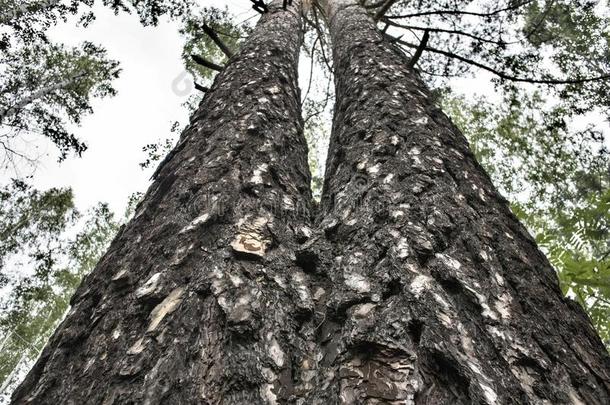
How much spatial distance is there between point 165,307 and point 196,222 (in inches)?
14.8

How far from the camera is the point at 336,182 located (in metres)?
1.82

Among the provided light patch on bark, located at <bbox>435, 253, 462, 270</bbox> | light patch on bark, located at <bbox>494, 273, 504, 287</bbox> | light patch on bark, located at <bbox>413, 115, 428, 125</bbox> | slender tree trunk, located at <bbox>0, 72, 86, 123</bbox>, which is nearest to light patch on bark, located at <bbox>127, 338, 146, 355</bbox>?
light patch on bark, located at <bbox>435, 253, 462, 270</bbox>

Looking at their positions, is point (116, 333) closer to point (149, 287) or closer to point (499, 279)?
point (149, 287)

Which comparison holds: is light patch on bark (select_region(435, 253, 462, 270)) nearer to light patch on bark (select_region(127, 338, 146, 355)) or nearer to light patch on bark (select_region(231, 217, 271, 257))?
light patch on bark (select_region(231, 217, 271, 257))

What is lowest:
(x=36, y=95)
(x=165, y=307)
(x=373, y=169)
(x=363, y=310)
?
(x=165, y=307)

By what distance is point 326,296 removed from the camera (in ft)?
4.02

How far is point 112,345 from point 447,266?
3.18 feet

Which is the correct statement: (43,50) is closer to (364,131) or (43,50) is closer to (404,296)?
(364,131)

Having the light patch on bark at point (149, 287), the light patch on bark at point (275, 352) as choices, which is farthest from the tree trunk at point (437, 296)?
the light patch on bark at point (149, 287)

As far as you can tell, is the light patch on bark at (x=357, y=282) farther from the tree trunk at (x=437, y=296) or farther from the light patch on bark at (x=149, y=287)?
the light patch on bark at (x=149, y=287)

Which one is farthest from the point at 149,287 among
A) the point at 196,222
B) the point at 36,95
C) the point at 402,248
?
the point at 36,95

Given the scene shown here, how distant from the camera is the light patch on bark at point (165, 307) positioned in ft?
3.59

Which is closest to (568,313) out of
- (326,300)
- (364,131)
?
(326,300)

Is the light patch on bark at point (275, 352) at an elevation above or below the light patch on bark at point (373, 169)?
below
